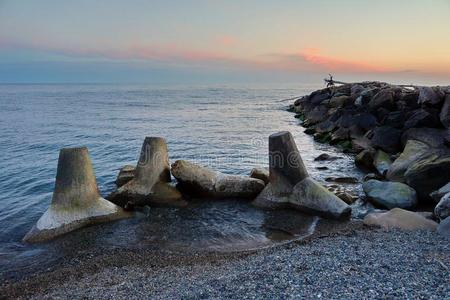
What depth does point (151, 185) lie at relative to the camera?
12.0 m

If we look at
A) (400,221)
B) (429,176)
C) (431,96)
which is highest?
(431,96)

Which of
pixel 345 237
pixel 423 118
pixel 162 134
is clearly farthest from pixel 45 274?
pixel 162 134

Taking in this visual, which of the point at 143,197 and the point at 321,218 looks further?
the point at 143,197

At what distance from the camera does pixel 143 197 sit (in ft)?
38.8

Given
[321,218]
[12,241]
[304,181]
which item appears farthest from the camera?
[304,181]

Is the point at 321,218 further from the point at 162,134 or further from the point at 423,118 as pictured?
the point at 162,134

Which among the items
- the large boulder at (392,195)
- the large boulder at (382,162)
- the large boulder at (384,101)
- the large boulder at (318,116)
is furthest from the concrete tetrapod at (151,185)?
the large boulder at (318,116)

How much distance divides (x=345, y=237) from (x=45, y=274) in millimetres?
6418

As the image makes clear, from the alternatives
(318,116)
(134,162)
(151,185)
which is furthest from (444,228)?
(318,116)

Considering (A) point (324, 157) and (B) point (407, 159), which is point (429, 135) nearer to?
(B) point (407, 159)

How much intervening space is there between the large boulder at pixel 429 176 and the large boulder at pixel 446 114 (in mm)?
3798

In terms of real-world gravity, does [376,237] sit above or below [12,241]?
above

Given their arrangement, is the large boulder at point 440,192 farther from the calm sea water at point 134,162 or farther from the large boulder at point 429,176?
the calm sea water at point 134,162

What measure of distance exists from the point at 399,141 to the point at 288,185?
8.34 metres
